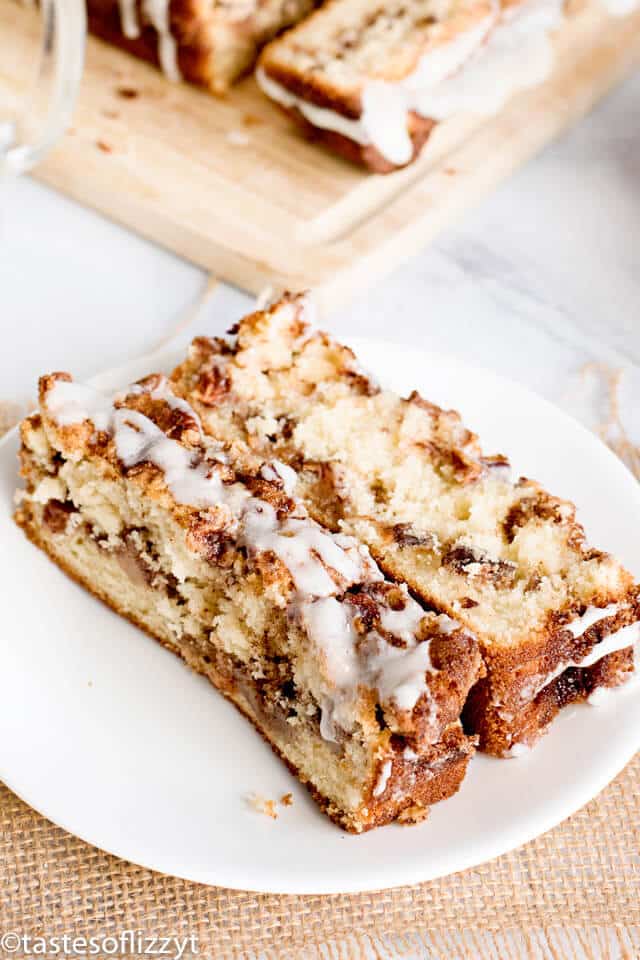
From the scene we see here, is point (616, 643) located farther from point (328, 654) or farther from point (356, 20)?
point (356, 20)

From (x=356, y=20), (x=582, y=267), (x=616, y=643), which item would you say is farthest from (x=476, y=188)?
(x=616, y=643)

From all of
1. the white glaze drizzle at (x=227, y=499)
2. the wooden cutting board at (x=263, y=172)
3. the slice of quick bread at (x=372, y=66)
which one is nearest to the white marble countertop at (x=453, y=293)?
the wooden cutting board at (x=263, y=172)

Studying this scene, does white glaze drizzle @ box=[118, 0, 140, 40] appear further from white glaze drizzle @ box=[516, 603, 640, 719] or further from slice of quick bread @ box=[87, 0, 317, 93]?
white glaze drizzle @ box=[516, 603, 640, 719]

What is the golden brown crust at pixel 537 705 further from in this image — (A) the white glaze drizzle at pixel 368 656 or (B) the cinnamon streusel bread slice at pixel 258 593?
(A) the white glaze drizzle at pixel 368 656

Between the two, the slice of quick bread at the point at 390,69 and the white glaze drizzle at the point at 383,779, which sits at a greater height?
the slice of quick bread at the point at 390,69

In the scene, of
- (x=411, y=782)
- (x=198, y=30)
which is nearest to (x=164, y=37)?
(x=198, y=30)
